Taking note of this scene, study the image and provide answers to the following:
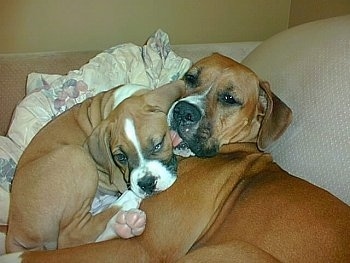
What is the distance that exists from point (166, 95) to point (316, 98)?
1.85ft

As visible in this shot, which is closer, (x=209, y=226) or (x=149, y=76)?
(x=209, y=226)

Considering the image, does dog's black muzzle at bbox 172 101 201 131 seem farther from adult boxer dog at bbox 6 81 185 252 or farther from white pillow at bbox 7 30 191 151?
white pillow at bbox 7 30 191 151

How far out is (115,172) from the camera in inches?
95.2

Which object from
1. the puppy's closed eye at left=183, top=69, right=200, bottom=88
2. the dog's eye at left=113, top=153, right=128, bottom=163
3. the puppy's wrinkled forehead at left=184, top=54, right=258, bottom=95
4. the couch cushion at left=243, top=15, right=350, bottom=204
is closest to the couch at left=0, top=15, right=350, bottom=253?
the couch cushion at left=243, top=15, right=350, bottom=204

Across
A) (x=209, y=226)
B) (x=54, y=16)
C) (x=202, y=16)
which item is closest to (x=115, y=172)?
(x=209, y=226)

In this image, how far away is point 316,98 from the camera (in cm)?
247

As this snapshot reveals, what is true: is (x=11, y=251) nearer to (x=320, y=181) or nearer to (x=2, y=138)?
(x=2, y=138)

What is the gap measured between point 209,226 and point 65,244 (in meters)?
0.51

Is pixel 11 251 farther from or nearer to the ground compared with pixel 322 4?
nearer to the ground

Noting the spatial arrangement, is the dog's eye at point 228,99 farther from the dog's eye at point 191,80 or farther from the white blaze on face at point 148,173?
the white blaze on face at point 148,173

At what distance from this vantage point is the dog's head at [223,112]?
7.57 ft

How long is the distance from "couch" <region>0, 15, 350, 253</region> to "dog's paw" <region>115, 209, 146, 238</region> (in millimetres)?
596

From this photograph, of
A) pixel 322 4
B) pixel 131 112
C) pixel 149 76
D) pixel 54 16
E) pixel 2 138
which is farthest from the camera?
pixel 322 4

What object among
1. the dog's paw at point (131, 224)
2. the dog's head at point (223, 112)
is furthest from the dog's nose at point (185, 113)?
the dog's paw at point (131, 224)
